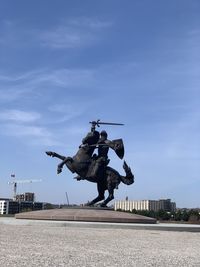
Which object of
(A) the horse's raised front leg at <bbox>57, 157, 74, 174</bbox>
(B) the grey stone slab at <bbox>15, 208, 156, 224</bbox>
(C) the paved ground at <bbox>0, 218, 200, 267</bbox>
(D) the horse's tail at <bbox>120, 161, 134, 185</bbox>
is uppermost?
(A) the horse's raised front leg at <bbox>57, 157, 74, 174</bbox>

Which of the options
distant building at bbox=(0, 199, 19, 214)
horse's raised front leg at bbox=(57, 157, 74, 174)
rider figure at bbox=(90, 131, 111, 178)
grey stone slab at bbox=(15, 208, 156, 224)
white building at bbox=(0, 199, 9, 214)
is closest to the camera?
grey stone slab at bbox=(15, 208, 156, 224)

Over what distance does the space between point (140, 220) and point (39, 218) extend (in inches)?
187

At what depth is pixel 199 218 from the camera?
37.9 meters

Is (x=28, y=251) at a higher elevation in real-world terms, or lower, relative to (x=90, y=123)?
lower

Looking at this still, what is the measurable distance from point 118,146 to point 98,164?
61.9 inches

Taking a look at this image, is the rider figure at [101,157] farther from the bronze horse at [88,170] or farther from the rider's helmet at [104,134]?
the bronze horse at [88,170]

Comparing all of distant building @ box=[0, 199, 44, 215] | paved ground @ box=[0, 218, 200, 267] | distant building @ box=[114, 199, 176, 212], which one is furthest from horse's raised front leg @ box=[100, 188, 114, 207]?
distant building @ box=[0, 199, 44, 215]

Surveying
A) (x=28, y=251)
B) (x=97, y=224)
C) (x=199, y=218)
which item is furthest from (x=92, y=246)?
(x=199, y=218)

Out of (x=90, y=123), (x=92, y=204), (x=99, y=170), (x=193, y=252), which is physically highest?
(x=90, y=123)

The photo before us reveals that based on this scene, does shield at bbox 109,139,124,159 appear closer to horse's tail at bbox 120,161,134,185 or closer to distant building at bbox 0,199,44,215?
horse's tail at bbox 120,161,134,185

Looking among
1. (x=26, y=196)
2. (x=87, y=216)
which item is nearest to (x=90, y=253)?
(x=87, y=216)

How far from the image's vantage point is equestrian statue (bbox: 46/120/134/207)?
24.4 m

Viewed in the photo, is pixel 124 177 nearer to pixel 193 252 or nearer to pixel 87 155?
pixel 87 155

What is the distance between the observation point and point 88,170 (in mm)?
24562
